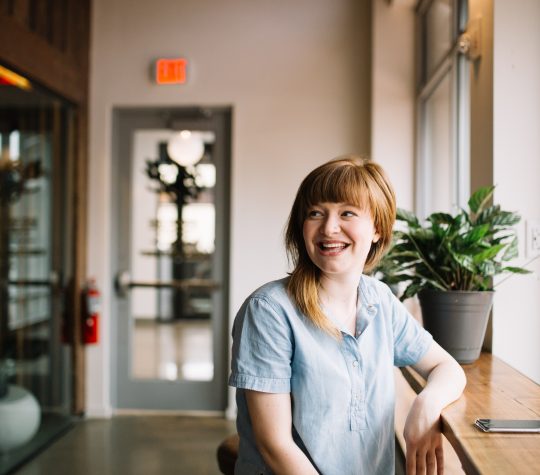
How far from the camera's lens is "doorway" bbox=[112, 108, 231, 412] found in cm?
424

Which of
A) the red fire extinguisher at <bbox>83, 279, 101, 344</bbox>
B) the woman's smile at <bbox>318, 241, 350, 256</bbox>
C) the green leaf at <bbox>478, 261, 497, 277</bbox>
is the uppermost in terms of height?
the woman's smile at <bbox>318, 241, 350, 256</bbox>

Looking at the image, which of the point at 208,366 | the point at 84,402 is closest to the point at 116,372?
the point at 84,402

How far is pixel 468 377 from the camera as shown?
66.1 inches

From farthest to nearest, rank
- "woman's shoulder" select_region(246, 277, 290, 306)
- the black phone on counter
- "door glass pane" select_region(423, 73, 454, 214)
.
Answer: "door glass pane" select_region(423, 73, 454, 214) < "woman's shoulder" select_region(246, 277, 290, 306) < the black phone on counter

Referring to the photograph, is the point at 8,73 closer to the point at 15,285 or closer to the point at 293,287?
the point at 15,285

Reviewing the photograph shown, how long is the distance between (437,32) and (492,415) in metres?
2.62

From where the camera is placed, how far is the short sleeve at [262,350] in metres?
1.25

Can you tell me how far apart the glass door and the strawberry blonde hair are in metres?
2.19

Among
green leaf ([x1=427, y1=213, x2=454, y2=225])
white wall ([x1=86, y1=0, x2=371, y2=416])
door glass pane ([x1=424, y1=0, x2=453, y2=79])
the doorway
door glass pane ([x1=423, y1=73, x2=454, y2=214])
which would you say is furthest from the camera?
the doorway

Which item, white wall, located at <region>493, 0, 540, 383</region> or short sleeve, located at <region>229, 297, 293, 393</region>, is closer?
short sleeve, located at <region>229, 297, 293, 393</region>

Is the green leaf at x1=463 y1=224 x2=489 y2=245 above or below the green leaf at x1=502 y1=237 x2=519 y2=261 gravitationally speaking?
above

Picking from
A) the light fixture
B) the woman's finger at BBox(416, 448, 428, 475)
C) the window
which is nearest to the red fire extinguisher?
the light fixture

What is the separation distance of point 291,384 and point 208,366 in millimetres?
3056

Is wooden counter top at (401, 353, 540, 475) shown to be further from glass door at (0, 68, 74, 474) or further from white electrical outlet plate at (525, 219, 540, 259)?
glass door at (0, 68, 74, 474)
